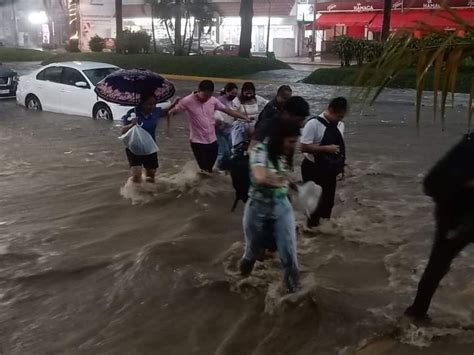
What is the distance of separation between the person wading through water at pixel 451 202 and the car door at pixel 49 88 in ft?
45.0

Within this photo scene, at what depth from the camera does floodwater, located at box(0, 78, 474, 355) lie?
4656 millimetres

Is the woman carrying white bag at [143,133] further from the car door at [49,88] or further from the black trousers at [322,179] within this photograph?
the car door at [49,88]

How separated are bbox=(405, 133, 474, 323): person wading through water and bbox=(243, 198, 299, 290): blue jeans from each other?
1.03 meters

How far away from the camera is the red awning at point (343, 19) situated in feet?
134

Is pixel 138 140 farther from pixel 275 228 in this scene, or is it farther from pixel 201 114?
pixel 275 228

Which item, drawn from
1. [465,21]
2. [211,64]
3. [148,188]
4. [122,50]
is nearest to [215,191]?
[148,188]

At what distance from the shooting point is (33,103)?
17.4m

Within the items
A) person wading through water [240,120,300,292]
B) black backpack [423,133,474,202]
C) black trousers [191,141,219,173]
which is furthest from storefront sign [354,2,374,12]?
black backpack [423,133,474,202]

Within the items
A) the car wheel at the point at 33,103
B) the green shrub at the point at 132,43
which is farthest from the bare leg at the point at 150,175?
the green shrub at the point at 132,43

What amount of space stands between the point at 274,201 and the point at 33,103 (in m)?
14.2

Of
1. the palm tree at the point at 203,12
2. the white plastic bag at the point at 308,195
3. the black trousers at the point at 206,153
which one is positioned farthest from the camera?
the palm tree at the point at 203,12

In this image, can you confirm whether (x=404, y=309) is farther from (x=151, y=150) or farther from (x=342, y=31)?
(x=342, y=31)

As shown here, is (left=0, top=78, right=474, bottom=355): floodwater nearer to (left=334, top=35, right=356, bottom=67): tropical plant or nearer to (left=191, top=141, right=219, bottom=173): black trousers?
(left=191, top=141, right=219, bottom=173): black trousers

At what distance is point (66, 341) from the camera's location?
466 cm
